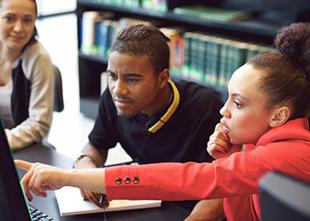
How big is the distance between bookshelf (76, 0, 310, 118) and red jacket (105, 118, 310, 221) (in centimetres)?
167

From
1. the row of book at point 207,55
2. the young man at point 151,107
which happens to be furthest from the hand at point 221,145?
the row of book at point 207,55

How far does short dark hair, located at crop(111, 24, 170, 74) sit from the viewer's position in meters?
1.40

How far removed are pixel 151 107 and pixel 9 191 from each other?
73cm

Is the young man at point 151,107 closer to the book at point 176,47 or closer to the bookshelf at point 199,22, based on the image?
the bookshelf at point 199,22

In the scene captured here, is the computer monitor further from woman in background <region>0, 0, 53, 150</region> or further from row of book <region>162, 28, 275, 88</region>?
row of book <region>162, 28, 275, 88</region>

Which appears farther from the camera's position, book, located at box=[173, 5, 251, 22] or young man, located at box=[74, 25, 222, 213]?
book, located at box=[173, 5, 251, 22]

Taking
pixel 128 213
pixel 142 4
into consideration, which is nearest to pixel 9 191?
pixel 128 213

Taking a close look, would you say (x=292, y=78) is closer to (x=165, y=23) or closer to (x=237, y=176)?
(x=237, y=176)

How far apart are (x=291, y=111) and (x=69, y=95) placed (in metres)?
3.15

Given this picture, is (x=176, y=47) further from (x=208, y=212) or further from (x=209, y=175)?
(x=209, y=175)

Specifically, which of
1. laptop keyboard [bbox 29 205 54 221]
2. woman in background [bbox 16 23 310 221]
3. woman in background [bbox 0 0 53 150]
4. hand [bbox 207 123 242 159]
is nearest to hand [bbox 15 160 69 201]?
woman in background [bbox 16 23 310 221]

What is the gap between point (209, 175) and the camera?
Result: 91 cm

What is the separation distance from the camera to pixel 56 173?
932 millimetres

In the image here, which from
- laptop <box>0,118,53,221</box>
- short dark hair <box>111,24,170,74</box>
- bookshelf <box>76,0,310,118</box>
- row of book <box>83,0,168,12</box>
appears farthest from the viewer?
row of book <box>83,0,168,12</box>
